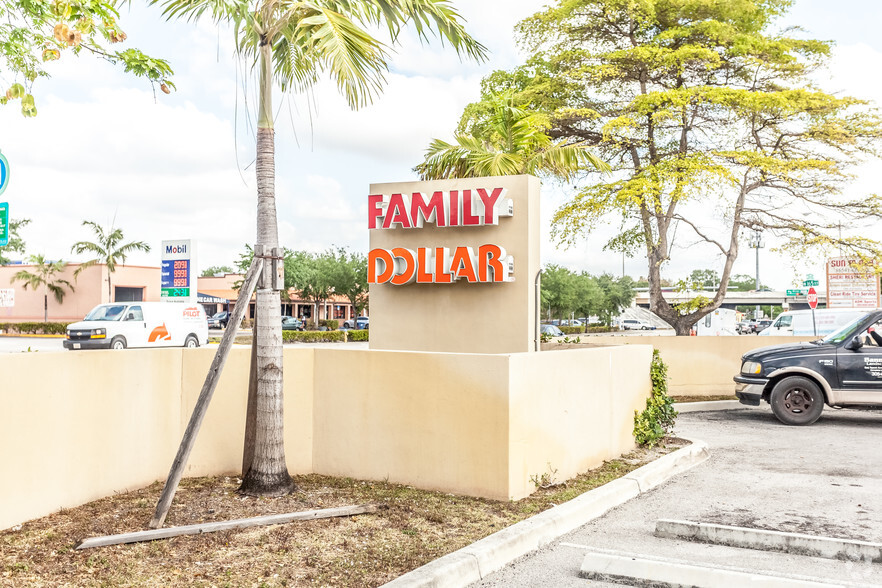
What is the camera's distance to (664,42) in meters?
20.8

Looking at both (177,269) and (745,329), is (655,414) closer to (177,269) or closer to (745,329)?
(177,269)

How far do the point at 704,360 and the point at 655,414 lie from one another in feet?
25.0

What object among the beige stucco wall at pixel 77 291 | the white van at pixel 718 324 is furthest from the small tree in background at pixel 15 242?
the white van at pixel 718 324

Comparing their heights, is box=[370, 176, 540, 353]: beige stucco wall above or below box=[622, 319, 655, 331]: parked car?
above

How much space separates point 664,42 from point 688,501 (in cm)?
1693

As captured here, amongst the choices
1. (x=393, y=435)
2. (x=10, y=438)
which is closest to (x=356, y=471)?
(x=393, y=435)

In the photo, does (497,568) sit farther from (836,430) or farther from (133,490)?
(836,430)

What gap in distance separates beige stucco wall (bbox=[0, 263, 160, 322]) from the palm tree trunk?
4586 cm

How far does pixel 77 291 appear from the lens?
49844mm

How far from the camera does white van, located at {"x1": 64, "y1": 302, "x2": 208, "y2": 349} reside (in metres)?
25.2

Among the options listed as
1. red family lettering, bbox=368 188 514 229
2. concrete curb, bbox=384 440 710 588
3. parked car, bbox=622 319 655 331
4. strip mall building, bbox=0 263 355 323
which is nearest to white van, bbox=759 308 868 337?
red family lettering, bbox=368 188 514 229

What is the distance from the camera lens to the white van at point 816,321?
954 inches

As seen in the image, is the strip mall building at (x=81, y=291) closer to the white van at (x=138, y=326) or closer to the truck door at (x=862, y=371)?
the white van at (x=138, y=326)

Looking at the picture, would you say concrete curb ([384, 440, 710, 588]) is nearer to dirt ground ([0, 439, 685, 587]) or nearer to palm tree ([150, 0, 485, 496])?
dirt ground ([0, 439, 685, 587])
